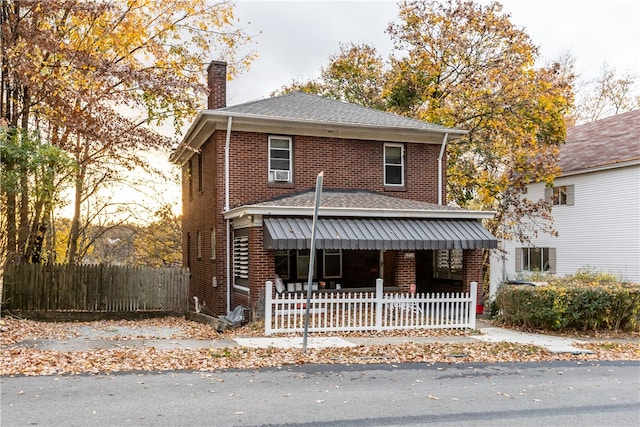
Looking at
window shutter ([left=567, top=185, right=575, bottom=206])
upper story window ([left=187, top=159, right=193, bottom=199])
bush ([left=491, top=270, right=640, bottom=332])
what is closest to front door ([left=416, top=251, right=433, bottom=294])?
bush ([left=491, top=270, right=640, bottom=332])

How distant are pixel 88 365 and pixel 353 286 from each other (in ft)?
40.5

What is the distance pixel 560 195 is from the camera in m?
27.5

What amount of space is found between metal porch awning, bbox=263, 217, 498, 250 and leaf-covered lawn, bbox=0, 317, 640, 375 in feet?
8.14

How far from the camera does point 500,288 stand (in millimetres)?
16844

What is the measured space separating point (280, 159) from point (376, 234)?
4.70 m

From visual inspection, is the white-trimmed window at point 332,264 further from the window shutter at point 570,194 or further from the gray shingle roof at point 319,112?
the window shutter at point 570,194

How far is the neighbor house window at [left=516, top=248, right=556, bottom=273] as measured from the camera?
27.7 m

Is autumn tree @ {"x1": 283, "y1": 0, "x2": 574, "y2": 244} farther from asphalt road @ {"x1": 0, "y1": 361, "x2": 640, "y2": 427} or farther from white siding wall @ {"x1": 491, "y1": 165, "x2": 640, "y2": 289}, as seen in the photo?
asphalt road @ {"x1": 0, "y1": 361, "x2": 640, "y2": 427}

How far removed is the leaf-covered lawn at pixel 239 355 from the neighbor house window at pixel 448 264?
7.07m

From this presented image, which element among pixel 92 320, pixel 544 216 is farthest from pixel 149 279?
pixel 544 216

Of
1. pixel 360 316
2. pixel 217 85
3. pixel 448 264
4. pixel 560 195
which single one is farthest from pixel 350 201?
pixel 560 195

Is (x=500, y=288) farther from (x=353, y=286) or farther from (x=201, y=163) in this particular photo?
(x=201, y=163)

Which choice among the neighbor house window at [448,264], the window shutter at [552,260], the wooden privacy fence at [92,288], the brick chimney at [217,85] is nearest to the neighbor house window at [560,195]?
the window shutter at [552,260]

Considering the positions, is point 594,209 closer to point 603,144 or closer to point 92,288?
point 603,144
